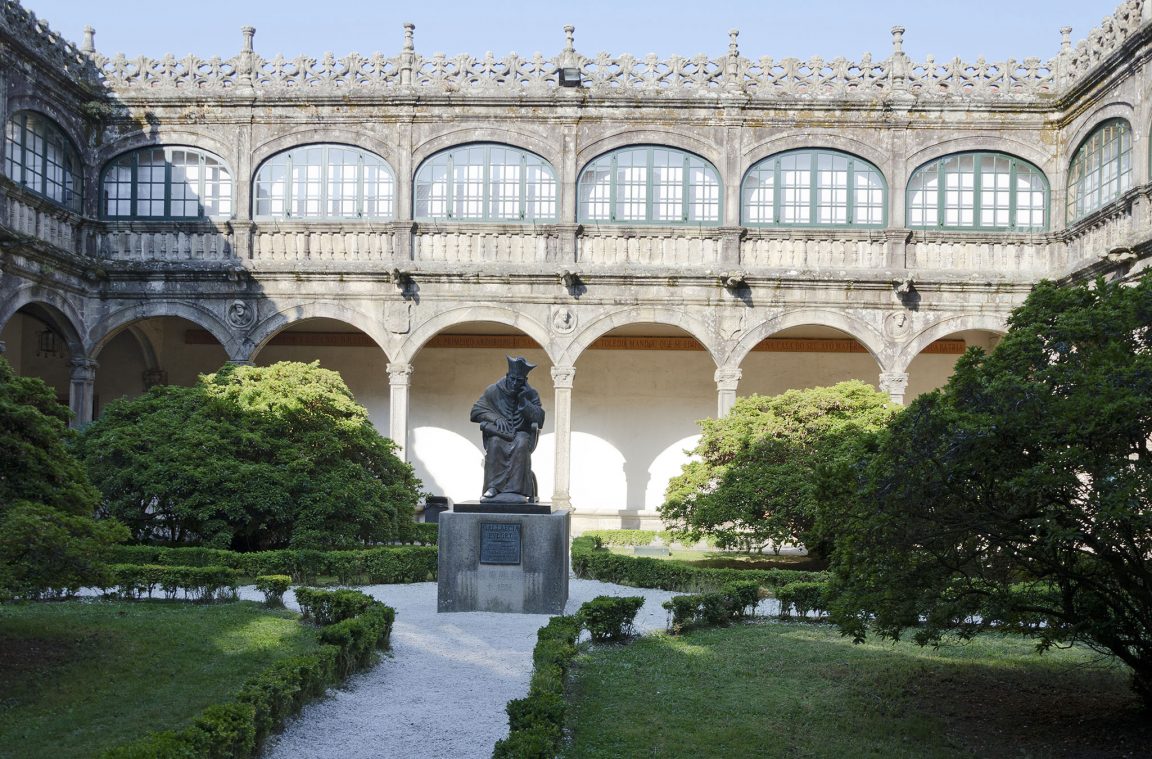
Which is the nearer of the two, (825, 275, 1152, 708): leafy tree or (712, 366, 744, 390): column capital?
(825, 275, 1152, 708): leafy tree

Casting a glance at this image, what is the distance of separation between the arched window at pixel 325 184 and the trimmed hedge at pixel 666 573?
29.1ft

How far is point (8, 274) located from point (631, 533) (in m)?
11.2

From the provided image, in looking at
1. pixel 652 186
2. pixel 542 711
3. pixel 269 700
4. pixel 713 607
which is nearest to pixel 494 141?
pixel 652 186

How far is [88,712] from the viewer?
22.8ft

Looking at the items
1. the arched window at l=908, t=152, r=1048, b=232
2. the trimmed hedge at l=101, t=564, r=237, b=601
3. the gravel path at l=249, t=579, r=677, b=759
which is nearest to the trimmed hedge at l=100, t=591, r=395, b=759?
the gravel path at l=249, t=579, r=677, b=759

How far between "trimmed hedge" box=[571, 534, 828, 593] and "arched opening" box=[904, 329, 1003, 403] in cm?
1066

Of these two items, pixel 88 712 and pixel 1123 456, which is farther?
pixel 88 712

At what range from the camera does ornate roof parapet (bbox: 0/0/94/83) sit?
17531 mm

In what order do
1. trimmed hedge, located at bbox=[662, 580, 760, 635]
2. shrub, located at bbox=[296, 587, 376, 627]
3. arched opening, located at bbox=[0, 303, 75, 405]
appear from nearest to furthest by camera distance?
shrub, located at bbox=[296, 587, 376, 627] < trimmed hedge, located at bbox=[662, 580, 760, 635] < arched opening, located at bbox=[0, 303, 75, 405]

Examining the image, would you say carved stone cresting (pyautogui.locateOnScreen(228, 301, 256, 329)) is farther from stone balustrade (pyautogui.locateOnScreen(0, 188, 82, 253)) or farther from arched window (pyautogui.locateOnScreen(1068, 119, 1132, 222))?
arched window (pyautogui.locateOnScreen(1068, 119, 1132, 222))

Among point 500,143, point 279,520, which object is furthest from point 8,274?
point 500,143

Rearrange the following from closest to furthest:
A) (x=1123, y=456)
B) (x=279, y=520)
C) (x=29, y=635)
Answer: (x=1123, y=456) → (x=29, y=635) → (x=279, y=520)

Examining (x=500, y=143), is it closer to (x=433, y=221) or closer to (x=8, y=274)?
(x=433, y=221)

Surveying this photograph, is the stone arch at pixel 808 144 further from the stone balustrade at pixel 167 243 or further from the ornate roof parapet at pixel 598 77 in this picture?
the stone balustrade at pixel 167 243
